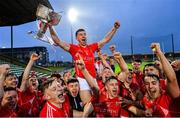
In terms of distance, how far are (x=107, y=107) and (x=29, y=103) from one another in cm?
148

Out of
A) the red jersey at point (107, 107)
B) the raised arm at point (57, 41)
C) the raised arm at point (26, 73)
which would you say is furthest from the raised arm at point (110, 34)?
the red jersey at point (107, 107)

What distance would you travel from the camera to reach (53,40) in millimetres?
8023

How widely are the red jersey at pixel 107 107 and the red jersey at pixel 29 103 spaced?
116 cm

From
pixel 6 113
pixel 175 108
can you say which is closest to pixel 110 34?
pixel 6 113

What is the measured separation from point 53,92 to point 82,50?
8.97ft

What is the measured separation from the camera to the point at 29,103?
682cm

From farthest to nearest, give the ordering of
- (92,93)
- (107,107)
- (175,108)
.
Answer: (92,93)
(107,107)
(175,108)

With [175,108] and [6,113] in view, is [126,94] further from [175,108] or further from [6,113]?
[6,113]

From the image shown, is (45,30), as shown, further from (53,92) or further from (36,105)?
(53,92)

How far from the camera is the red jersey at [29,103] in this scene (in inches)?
261

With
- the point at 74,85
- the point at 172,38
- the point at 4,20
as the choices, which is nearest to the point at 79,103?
the point at 74,85

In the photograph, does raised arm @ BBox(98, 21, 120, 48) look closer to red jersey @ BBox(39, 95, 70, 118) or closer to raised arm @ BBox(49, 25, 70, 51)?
raised arm @ BBox(49, 25, 70, 51)

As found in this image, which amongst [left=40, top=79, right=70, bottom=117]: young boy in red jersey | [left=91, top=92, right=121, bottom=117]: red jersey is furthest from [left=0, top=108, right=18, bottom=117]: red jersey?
[left=91, top=92, right=121, bottom=117]: red jersey

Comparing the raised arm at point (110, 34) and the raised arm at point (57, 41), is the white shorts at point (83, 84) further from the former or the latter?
the raised arm at point (110, 34)
